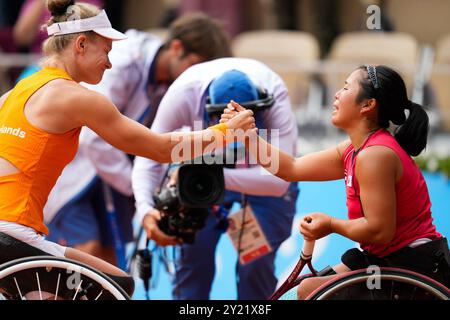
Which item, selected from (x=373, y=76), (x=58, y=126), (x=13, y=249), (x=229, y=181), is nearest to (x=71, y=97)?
(x=58, y=126)

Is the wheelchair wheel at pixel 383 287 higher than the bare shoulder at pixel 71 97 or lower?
lower

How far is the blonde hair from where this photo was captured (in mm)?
4402

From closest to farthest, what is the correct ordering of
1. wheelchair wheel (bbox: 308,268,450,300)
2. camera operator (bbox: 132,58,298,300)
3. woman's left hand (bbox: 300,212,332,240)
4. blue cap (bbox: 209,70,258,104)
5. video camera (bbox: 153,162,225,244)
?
wheelchair wheel (bbox: 308,268,450,300)
woman's left hand (bbox: 300,212,332,240)
video camera (bbox: 153,162,225,244)
blue cap (bbox: 209,70,258,104)
camera operator (bbox: 132,58,298,300)

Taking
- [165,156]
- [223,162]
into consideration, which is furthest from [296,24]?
[165,156]

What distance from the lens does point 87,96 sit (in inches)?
167

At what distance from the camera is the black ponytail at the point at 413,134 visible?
4312 mm

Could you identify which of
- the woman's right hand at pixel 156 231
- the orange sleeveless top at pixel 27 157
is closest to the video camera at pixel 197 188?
the woman's right hand at pixel 156 231

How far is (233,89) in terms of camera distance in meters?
5.06

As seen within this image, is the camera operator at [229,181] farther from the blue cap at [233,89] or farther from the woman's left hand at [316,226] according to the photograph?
the woman's left hand at [316,226]

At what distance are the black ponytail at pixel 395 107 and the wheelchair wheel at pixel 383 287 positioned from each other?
1.62ft

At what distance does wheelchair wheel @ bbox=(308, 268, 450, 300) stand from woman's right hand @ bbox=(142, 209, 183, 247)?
4.22 feet

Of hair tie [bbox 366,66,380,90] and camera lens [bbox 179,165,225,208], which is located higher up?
hair tie [bbox 366,66,380,90]

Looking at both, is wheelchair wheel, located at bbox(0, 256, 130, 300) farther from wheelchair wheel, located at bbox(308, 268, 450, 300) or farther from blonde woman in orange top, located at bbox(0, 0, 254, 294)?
wheelchair wheel, located at bbox(308, 268, 450, 300)

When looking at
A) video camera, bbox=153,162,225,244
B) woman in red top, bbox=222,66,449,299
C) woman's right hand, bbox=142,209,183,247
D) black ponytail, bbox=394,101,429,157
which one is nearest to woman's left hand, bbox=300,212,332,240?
woman in red top, bbox=222,66,449,299
